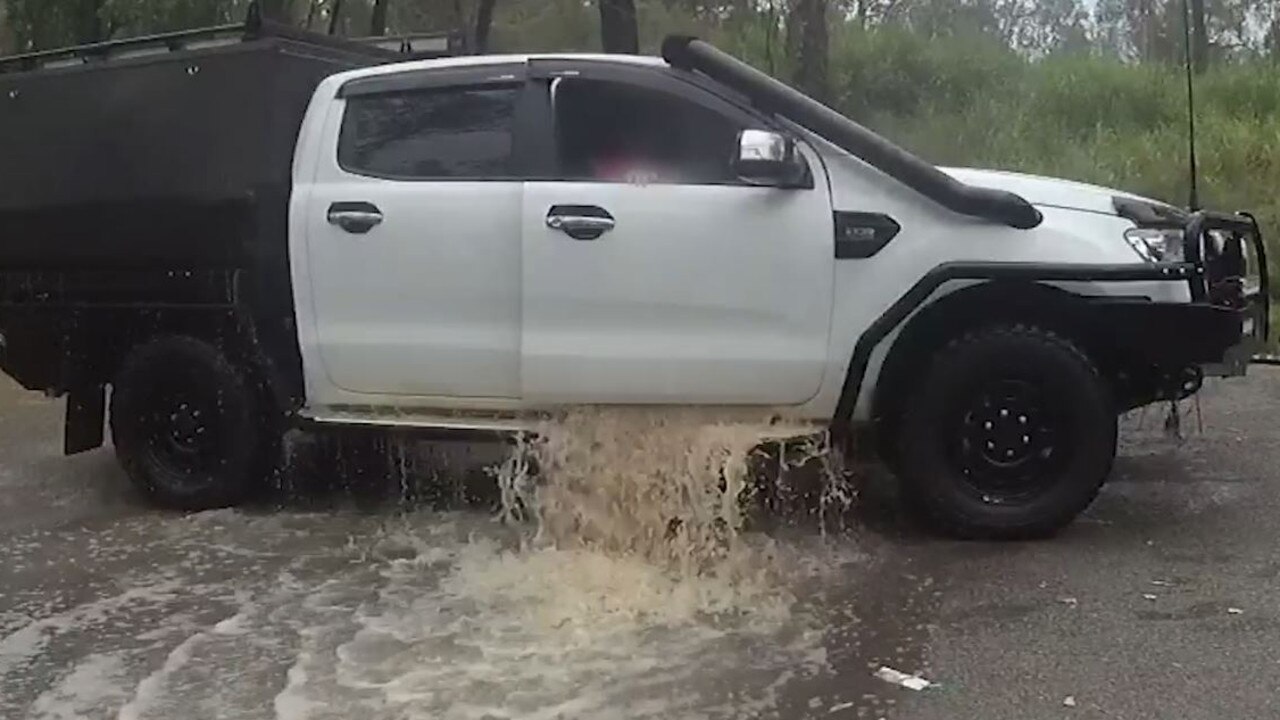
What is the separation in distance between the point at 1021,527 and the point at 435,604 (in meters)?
2.13

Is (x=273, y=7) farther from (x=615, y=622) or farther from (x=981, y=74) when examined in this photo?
(x=615, y=622)

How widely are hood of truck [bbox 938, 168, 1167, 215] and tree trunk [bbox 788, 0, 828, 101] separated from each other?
9.76 m

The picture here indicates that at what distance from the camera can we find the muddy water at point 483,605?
424cm

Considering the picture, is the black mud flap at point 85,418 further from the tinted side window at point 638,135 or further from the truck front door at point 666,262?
the tinted side window at point 638,135

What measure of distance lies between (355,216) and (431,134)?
1.49 feet

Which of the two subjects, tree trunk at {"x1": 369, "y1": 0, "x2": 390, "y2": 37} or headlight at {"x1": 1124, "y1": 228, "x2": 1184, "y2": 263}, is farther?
tree trunk at {"x1": 369, "y1": 0, "x2": 390, "y2": 37}

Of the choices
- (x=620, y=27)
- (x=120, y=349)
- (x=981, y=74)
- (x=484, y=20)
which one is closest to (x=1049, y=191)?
(x=120, y=349)

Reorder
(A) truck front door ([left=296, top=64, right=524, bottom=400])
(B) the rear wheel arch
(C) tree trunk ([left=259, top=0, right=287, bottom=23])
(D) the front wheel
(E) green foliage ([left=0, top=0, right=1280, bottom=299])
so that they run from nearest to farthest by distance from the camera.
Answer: (D) the front wheel → (A) truck front door ([left=296, top=64, right=524, bottom=400]) → (B) the rear wheel arch → (E) green foliage ([left=0, top=0, right=1280, bottom=299]) → (C) tree trunk ([left=259, top=0, right=287, bottom=23])

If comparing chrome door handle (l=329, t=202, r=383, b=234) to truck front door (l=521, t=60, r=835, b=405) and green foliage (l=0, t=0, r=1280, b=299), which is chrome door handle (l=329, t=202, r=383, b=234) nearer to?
truck front door (l=521, t=60, r=835, b=405)

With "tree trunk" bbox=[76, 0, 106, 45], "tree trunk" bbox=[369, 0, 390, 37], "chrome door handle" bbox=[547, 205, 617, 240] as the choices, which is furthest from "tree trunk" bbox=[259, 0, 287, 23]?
"chrome door handle" bbox=[547, 205, 617, 240]

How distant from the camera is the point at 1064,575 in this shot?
5.13 metres

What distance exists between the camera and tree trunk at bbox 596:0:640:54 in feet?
48.3

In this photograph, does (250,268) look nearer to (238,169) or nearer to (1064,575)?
(238,169)

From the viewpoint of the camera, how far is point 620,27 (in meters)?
14.8
